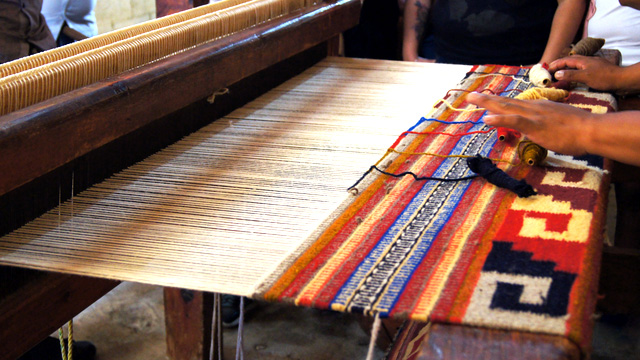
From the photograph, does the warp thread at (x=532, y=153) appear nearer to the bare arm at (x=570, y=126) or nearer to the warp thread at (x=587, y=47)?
the bare arm at (x=570, y=126)

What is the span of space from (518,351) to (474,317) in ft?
Result: 0.23

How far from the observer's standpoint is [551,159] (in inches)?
53.5

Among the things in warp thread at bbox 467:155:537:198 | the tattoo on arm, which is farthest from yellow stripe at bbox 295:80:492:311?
the tattoo on arm

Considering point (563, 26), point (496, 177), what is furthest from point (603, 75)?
point (563, 26)

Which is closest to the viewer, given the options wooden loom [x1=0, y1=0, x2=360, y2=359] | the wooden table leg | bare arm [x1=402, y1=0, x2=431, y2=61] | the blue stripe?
the blue stripe

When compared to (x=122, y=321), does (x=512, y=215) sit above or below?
above

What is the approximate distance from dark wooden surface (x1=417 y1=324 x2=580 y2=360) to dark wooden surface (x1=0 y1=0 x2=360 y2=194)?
0.62 m

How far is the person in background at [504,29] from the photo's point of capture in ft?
9.18

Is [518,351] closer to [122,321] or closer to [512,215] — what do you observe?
[512,215]

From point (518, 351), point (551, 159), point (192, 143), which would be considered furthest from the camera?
point (192, 143)

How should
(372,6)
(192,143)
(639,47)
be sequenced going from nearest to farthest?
(192,143) < (639,47) < (372,6)

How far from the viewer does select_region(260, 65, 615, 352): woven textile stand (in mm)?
825

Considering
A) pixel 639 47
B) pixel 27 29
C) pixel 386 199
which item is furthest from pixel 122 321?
pixel 639 47

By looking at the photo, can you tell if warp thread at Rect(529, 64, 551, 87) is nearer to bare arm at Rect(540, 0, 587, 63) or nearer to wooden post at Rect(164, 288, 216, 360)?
bare arm at Rect(540, 0, 587, 63)
